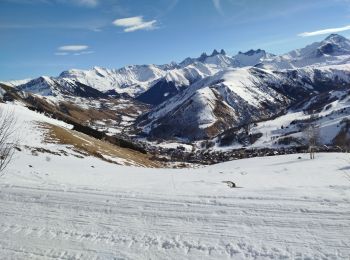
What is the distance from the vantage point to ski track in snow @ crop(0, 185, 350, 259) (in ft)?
50.8

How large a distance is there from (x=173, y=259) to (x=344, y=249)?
6.20m

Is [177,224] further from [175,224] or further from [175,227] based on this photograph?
[175,227]

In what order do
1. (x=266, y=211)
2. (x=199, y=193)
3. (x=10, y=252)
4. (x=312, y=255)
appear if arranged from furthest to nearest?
(x=199, y=193)
(x=266, y=211)
(x=10, y=252)
(x=312, y=255)

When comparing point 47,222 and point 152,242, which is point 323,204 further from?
point 47,222

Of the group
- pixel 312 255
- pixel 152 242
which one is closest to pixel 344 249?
pixel 312 255

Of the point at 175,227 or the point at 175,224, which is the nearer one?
the point at 175,227

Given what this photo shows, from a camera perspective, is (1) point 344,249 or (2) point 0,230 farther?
(2) point 0,230

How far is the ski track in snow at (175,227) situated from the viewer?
15.5 meters

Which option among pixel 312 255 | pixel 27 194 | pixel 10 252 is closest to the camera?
pixel 312 255

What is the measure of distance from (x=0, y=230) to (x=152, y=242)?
24.5 ft

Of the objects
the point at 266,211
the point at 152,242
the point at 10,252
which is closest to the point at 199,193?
the point at 266,211

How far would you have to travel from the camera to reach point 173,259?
49.7ft

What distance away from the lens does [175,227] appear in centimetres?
1791

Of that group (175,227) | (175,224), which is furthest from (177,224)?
(175,227)
